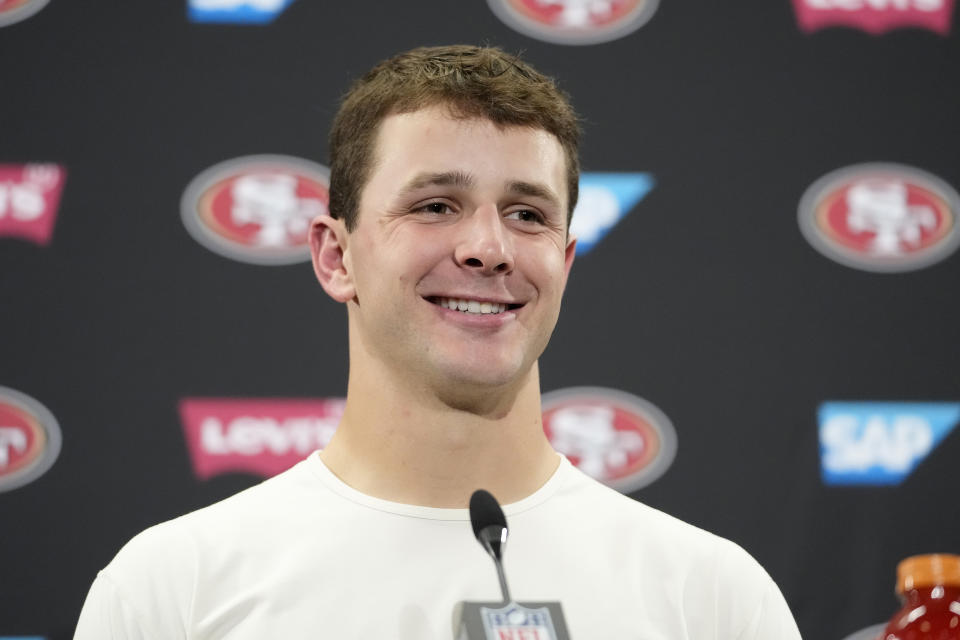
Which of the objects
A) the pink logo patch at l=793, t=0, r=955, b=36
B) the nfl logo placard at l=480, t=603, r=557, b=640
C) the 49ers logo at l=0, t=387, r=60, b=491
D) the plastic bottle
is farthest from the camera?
the pink logo patch at l=793, t=0, r=955, b=36

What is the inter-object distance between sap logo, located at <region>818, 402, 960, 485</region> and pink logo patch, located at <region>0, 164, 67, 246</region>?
1.55 m

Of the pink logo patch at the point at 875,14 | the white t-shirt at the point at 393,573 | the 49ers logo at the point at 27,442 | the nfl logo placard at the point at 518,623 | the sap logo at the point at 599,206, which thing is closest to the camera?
the nfl logo placard at the point at 518,623

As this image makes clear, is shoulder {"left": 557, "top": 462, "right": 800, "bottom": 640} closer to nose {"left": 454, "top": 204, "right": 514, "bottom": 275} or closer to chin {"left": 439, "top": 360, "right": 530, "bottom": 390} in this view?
chin {"left": 439, "top": 360, "right": 530, "bottom": 390}

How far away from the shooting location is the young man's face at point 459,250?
142 cm

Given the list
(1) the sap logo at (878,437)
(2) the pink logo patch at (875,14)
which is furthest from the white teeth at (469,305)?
(2) the pink logo patch at (875,14)

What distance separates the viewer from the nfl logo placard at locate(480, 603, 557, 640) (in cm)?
120

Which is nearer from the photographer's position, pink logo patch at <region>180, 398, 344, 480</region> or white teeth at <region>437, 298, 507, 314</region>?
white teeth at <region>437, 298, 507, 314</region>

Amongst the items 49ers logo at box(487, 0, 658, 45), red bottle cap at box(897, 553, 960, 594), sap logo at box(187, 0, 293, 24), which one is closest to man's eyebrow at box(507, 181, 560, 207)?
red bottle cap at box(897, 553, 960, 594)

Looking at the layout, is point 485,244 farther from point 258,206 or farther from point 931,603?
point 258,206

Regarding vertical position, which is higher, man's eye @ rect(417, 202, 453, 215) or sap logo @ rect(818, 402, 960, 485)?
man's eye @ rect(417, 202, 453, 215)

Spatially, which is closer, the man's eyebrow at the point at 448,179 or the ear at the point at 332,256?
the man's eyebrow at the point at 448,179

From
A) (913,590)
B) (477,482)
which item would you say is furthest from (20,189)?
(913,590)

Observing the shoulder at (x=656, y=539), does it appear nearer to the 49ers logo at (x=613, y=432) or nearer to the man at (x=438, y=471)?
the man at (x=438, y=471)

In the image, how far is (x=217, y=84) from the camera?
2.39 metres
